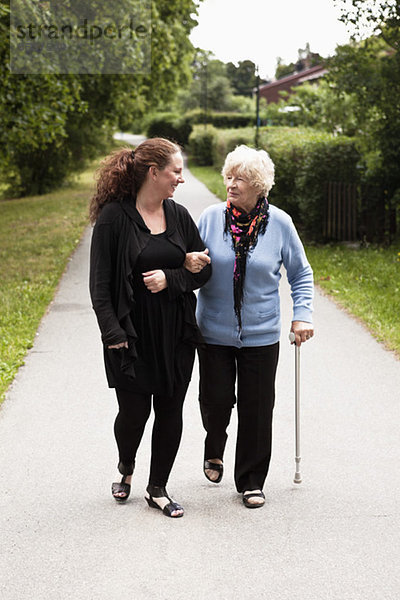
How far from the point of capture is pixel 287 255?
406 cm

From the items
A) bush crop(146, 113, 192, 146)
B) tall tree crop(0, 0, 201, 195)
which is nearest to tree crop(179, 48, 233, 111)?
bush crop(146, 113, 192, 146)

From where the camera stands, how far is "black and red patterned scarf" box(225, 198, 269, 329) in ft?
13.0

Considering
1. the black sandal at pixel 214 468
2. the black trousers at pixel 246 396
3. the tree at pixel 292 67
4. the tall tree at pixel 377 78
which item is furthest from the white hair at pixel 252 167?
the tree at pixel 292 67

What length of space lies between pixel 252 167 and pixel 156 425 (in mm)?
1363

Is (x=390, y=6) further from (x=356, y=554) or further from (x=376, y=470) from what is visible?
(x=356, y=554)

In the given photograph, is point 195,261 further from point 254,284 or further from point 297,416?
point 297,416

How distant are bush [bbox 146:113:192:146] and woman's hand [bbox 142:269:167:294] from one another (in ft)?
177

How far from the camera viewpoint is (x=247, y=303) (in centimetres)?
403

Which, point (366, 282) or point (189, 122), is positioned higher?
point (189, 122)

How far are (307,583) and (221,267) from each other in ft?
5.01

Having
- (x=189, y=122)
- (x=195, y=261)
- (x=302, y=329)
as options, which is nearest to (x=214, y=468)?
(x=302, y=329)

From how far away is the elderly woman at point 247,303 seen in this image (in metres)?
3.93

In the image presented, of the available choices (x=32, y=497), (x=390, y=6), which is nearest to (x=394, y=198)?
(x=390, y=6)

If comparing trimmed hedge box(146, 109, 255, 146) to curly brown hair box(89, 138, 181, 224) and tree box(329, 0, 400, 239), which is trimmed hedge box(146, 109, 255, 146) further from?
curly brown hair box(89, 138, 181, 224)
